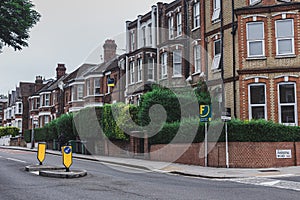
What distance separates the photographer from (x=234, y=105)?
2462cm

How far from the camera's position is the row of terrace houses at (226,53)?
77.5 feet

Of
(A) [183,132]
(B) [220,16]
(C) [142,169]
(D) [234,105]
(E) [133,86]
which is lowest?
(C) [142,169]

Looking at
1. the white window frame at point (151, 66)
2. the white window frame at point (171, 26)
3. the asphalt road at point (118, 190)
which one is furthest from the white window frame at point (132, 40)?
the asphalt road at point (118, 190)

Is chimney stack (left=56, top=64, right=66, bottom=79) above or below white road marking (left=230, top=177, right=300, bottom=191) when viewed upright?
above

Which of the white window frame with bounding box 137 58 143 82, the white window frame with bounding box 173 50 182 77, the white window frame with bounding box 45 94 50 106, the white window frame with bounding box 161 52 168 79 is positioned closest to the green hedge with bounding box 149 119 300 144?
the white window frame with bounding box 173 50 182 77

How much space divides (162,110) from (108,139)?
683cm

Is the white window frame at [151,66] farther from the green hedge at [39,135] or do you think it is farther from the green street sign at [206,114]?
the green hedge at [39,135]

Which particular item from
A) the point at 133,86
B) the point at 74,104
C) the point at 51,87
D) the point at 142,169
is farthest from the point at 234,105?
the point at 51,87

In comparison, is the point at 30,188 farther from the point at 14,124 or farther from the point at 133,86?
the point at 14,124

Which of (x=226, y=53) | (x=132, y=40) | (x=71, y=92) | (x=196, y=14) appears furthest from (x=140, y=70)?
(x=71, y=92)

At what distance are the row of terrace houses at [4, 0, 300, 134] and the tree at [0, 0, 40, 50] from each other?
1211 centimetres

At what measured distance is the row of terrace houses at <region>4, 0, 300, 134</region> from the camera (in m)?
23.6

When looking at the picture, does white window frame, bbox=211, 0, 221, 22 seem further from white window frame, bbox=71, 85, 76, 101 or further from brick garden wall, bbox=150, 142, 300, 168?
white window frame, bbox=71, 85, 76, 101

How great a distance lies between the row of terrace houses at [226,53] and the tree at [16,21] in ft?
39.7
